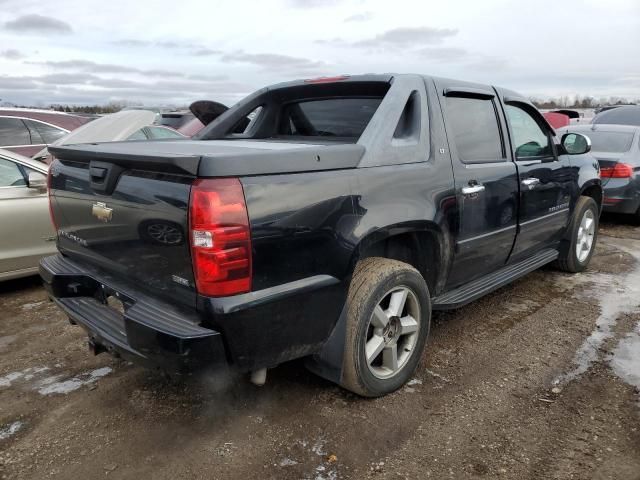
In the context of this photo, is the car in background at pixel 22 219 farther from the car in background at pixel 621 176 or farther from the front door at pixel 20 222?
the car in background at pixel 621 176

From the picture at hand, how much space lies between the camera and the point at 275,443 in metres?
2.63

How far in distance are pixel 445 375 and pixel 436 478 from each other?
1.00 metres

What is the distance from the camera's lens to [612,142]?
8.06 metres

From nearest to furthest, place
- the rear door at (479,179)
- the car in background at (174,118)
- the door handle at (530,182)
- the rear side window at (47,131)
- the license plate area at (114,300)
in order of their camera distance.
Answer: the license plate area at (114,300)
the rear door at (479,179)
the door handle at (530,182)
the rear side window at (47,131)
the car in background at (174,118)

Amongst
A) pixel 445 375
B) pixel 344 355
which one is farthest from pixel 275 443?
pixel 445 375

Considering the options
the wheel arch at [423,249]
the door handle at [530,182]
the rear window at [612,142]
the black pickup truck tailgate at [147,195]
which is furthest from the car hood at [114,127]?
the rear window at [612,142]

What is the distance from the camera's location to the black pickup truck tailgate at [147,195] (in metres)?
2.22

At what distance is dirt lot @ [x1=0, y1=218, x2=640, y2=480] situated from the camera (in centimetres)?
246

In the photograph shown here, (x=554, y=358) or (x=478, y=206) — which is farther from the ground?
(x=478, y=206)

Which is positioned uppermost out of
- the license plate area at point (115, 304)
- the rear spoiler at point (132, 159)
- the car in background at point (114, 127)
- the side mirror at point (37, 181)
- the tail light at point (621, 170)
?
the car in background at point (114, 127)

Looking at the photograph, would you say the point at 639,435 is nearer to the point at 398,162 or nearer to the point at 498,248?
the point at 498,248

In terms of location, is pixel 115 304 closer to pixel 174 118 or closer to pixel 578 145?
pixel 578 145

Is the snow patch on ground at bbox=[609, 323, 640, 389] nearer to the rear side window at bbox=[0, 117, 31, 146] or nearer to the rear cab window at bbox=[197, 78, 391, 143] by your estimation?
the rear cab window at bbox=[197, 78, 391, 143]

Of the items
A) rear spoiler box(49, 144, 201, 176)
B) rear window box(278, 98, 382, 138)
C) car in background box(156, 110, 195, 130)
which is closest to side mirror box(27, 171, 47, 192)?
rear spoiler box(49, 144, 201, 176)
